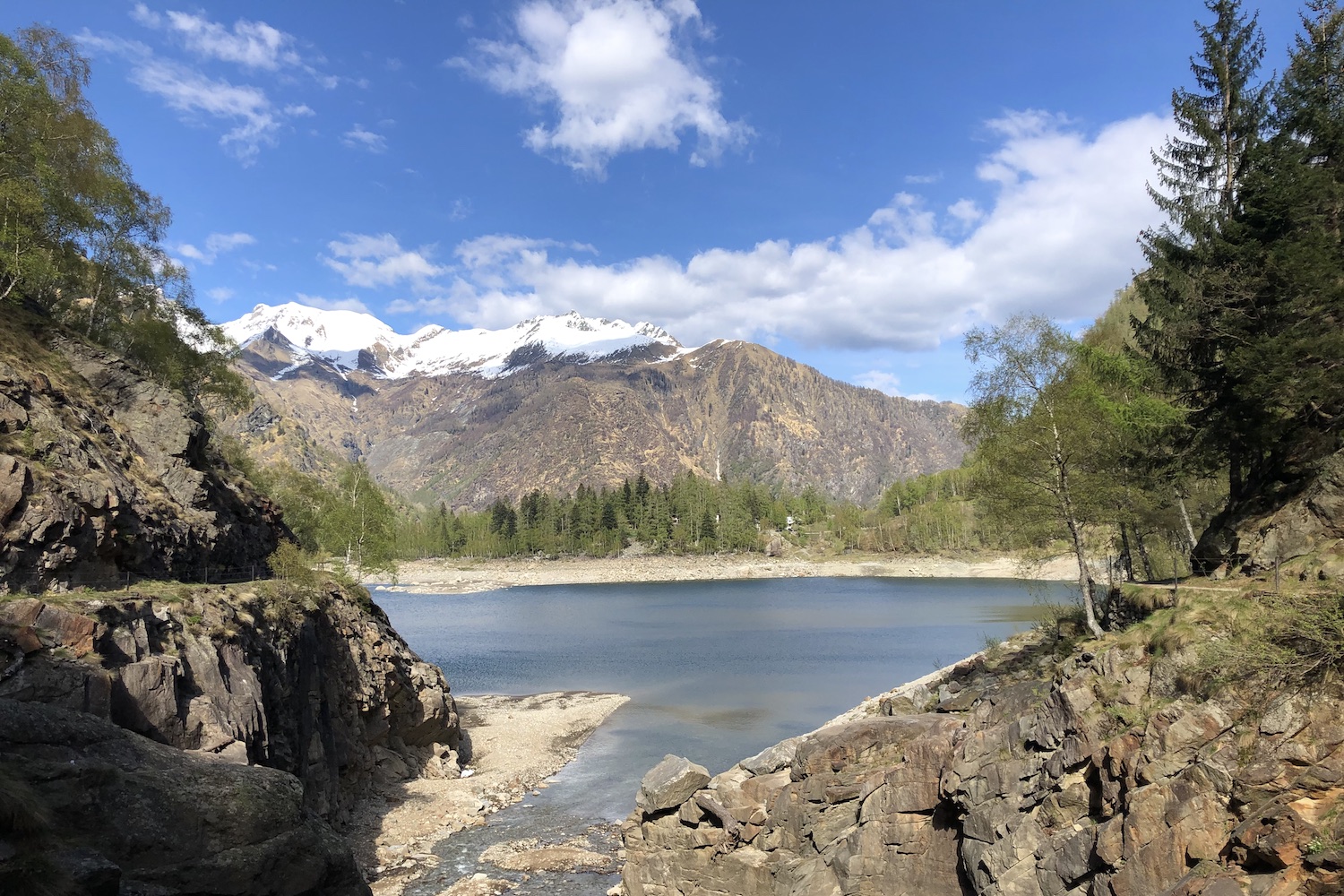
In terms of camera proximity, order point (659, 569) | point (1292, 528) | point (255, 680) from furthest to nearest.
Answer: point (659, 569) < point (255, 680) < point (1292, 528)

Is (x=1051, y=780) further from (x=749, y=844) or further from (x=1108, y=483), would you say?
(x=1108, y=483)

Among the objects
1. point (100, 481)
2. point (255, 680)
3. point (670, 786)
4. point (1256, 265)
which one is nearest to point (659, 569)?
point (670, 786)

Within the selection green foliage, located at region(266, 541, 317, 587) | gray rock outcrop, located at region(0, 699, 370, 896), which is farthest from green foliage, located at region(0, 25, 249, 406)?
gray rock outcrop, located at region(0, 699, 370, 896)

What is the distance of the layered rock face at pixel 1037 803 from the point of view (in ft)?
33.8

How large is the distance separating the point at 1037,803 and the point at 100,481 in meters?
25.9

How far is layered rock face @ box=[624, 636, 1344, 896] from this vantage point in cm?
1030

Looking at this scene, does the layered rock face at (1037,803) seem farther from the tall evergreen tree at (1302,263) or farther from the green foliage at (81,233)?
the green foliage at (81,233)

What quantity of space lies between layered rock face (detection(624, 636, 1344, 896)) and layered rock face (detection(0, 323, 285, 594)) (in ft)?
56.7

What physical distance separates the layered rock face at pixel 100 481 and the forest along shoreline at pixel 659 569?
102 metres

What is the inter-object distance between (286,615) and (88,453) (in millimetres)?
7615

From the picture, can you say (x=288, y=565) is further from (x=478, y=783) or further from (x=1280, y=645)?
(x=1280, y=645)

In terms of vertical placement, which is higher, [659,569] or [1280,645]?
[1280,645]

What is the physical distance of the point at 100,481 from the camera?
2159cm

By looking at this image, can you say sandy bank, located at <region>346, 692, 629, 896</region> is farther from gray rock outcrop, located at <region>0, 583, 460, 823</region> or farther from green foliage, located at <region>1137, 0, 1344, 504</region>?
green foliage, located at <region>1137, 0, 1344, 504</region>
